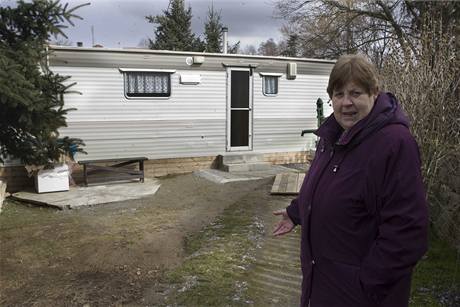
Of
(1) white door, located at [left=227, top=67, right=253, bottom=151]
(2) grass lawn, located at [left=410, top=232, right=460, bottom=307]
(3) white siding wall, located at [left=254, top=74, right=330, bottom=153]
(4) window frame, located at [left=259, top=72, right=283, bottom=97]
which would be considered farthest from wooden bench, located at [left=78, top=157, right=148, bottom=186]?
(2) grass lawn, located at [left=410, top=232, right=460, bottom=307]

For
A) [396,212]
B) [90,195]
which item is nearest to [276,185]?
[90,195]

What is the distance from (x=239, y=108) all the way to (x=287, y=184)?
2643mm

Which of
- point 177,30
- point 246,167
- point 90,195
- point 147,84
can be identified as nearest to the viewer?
point 90,195

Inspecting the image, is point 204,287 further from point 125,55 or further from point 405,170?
point 125,55

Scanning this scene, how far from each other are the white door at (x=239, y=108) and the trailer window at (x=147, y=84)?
4.71 ft

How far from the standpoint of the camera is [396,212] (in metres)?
1.36

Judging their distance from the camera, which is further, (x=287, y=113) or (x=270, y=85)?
(x=287, y=113)

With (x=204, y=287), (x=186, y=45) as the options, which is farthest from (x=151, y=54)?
(x=186, y=45)

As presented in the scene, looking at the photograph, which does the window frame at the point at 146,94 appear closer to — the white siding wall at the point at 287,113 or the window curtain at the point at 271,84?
the white siding wall at the point at 287,113

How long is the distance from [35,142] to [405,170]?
5776 mm

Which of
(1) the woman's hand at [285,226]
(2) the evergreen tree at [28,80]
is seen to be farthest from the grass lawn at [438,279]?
(2) the evergreen tree at [28,80]

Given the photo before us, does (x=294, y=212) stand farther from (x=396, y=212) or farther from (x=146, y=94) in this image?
(x=146, y=94)

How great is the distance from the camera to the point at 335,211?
1.50 m

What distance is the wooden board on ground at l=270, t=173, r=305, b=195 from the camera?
689 centimetres
